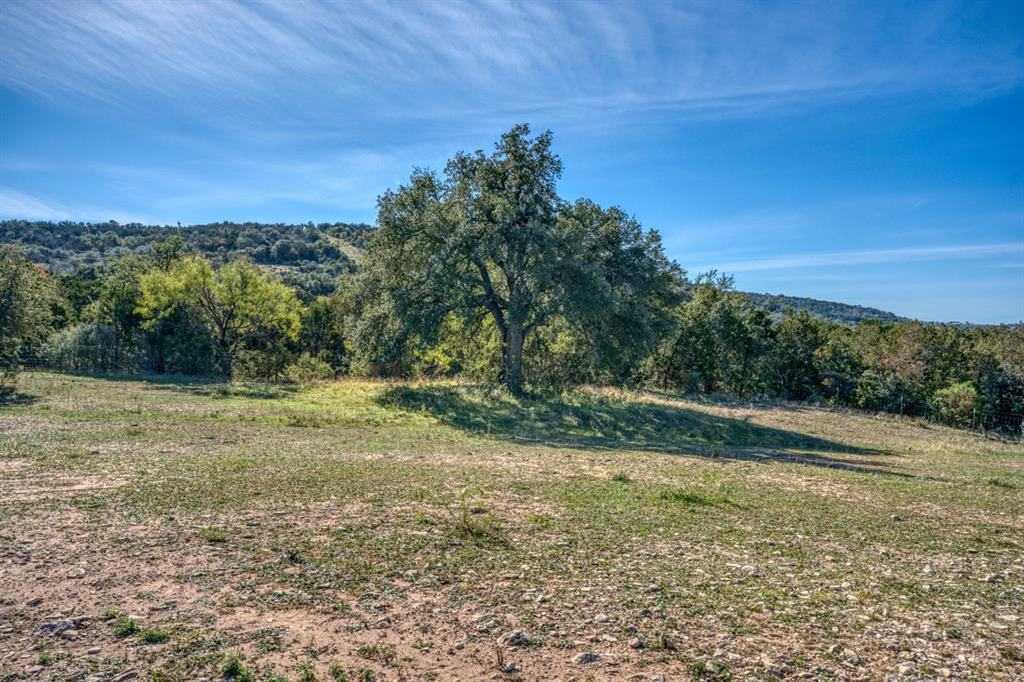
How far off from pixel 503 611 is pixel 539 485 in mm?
5856

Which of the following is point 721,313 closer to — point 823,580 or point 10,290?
point 823,580

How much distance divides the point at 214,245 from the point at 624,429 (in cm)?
11144

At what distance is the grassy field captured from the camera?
16.0 feet

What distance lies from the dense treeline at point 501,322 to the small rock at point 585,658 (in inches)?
863

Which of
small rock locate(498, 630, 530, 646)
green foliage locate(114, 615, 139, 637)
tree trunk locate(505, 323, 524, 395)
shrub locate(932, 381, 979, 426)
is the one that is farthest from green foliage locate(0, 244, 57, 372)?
shrub locate(932, 381, 979, 426)

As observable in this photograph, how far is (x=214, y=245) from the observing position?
111 metres

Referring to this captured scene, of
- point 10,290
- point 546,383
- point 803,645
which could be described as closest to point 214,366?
point 10,290

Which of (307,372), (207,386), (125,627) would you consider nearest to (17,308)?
(207,386)

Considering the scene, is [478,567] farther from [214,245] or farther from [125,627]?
[214,245]

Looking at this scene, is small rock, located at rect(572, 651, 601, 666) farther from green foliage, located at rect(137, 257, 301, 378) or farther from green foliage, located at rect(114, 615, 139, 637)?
green foliage, located at rect(137, 257, 301, 378)

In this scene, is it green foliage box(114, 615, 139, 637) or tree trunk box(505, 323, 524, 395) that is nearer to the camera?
green foliage box(114, 615, 139, 637)

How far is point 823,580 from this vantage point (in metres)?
6.80

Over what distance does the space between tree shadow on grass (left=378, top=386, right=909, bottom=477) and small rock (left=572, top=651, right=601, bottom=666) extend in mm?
13971

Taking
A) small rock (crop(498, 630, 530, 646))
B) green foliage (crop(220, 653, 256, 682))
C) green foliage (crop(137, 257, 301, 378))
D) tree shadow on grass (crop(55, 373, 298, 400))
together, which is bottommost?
tree shadow on grass (crop(55, 373, 298, 400))
